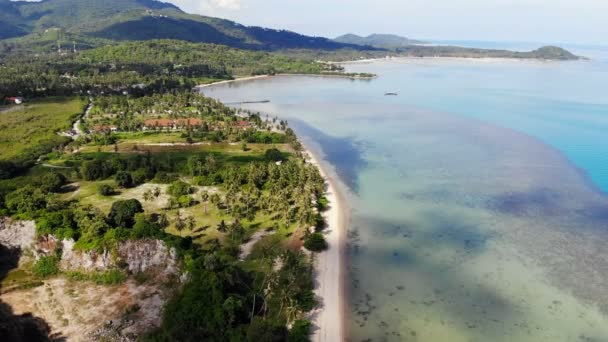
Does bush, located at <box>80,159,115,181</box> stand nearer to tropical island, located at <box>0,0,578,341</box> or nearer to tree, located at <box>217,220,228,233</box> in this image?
tropical island, located at <box>0,0,578,341</box>

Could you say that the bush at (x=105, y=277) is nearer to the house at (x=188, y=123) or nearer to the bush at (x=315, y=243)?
the bush at (x=315, y=243)

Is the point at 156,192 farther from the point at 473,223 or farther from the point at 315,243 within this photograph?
the point at 473,223

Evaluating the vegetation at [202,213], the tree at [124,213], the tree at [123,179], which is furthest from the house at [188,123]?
the tree at [124,213]

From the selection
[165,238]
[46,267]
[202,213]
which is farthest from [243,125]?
[46,267]

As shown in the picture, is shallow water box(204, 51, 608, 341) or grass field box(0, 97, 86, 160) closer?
shallow water box(204, 51, 608, 341)

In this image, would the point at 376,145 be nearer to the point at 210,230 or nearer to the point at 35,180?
the point at 210,230

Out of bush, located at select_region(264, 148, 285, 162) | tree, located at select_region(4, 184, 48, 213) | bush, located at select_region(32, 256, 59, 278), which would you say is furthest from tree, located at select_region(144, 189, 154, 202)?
bush, located at select_region(264, 148, 285, 162)

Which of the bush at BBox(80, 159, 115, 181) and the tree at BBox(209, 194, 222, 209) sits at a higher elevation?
the bush at BBox(80, 159, 115, 181)
